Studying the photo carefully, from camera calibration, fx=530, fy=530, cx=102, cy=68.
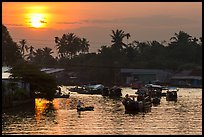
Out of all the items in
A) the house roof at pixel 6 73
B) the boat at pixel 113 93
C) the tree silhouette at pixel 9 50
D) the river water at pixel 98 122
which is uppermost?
the tree silhouette at pixel 9 50

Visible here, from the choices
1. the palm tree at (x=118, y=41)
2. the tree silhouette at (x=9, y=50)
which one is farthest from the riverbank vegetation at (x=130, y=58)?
the tree silhouette at (x=9, y=50)

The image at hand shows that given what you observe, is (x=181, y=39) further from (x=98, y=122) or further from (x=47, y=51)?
(x=98, y=122)

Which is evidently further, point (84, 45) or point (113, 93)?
point (84, 45)

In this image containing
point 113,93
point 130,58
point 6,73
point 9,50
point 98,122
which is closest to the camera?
point 98,122

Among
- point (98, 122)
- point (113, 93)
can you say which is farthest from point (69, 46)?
point (98, 122)

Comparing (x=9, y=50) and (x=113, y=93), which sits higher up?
(x=9, y=50)

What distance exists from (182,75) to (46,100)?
Answer: 122 feet

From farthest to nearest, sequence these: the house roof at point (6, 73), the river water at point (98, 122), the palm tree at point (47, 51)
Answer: the palm tree at point (47, 51)
the house roof at point (6, 73)
the river water at point (98, 122)

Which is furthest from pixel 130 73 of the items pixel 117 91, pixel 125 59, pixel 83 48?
pixel 117 91

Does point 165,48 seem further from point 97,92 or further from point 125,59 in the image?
point 97,92

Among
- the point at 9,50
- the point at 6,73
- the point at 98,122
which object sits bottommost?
the point at 98,122

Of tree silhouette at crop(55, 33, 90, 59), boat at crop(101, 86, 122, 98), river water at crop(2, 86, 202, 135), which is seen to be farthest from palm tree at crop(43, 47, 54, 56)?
river water at crop(2, 86, 202, 135)

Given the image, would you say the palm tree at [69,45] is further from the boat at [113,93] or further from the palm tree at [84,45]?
the boat at [113,93]

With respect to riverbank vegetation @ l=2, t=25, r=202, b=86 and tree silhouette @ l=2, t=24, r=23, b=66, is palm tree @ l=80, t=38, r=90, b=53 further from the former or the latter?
tree silhouette @ l=2, t=24, r=23, b=66
